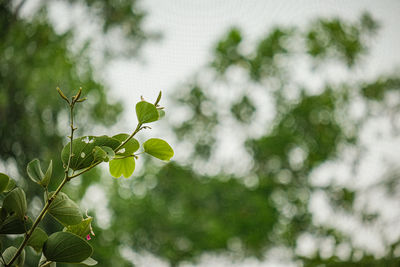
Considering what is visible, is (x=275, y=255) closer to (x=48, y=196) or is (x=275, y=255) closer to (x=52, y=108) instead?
(x=52, y=108)

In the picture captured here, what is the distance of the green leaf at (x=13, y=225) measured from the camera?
292mm

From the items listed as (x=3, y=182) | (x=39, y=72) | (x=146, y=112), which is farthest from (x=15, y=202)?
(x=39, y=72)

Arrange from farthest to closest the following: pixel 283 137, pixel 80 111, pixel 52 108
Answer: pixel 283 137 → pixel 80 111 → pixel 52 108

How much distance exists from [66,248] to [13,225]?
56 millimetres

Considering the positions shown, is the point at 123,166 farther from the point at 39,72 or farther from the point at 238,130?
the point at 238,130

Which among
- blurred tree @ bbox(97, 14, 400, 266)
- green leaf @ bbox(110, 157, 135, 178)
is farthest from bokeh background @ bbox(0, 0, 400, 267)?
green leaf @ bbox(110, 157, 135, 178)

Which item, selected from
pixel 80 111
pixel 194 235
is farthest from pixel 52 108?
pixel 194 235

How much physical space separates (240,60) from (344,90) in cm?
215

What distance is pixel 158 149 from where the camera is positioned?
0.36 m

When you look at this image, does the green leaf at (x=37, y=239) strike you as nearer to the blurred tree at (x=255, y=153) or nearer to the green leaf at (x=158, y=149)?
the green leaf at (x=158, y=149)

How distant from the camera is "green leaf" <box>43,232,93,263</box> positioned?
0.93 ft

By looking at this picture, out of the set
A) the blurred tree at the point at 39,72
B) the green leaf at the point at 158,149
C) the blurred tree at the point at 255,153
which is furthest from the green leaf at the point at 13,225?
the blurred tree at the point at 255,153

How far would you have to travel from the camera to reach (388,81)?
16.7ft

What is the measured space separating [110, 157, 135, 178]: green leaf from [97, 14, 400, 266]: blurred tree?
5.57 metres
